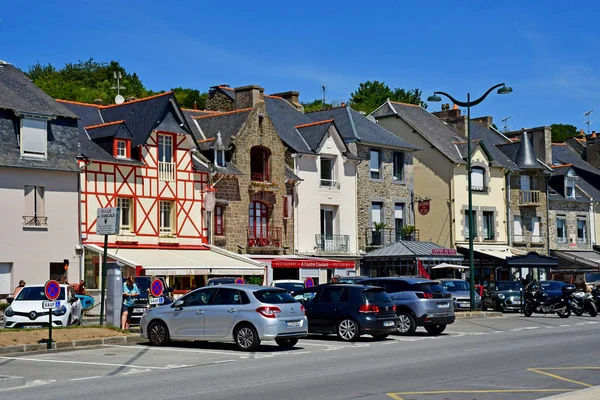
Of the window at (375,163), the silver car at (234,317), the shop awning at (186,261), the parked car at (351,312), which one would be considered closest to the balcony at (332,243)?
the window at (375,163)

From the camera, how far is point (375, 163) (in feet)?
173

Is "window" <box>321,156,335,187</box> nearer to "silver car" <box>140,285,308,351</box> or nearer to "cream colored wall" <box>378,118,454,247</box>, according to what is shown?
"cream colored wall" <box>378,118,454,247</box>

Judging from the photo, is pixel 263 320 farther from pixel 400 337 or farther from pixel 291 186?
pixel 291 186

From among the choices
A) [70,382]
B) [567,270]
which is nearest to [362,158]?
[567,270]

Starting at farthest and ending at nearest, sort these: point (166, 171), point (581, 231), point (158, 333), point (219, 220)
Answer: point (581, 231) → point (219, 220) → point (166, 171) → point (158, 333)

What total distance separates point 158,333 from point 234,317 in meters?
2.28

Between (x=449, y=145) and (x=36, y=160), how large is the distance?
2751 centimetres

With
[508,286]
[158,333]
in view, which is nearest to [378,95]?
[508,286]

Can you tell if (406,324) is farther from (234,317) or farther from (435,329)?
(234,317)

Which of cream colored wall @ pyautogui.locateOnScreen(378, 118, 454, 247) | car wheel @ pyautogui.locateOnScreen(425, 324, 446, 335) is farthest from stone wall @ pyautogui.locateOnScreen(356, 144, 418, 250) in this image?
car wheel @ pyautogui.locateOnScreen(425, 324, 446, 335)

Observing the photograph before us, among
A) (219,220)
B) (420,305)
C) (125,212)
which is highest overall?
(125,212)

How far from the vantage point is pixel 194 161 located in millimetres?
43688

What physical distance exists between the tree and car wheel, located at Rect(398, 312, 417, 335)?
67.1 meters

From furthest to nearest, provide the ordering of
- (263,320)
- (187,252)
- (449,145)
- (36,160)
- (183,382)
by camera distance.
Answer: (449,145), (187,252), (36,160), (263,320), (183,382)
